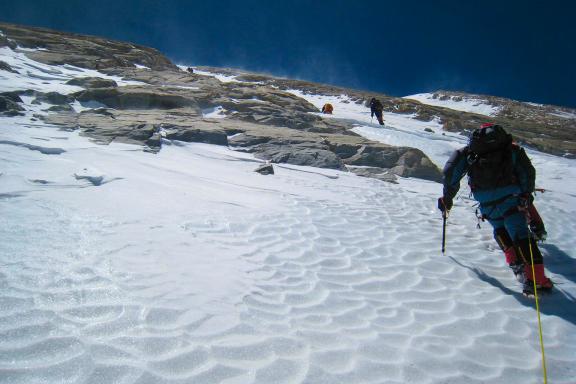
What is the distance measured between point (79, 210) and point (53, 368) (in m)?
3.39

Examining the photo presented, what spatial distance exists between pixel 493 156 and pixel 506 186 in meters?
0.46

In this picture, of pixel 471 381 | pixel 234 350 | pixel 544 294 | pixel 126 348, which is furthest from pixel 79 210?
pixel 544 294

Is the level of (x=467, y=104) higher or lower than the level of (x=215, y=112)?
higher

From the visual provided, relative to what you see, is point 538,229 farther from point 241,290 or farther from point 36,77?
point 36,77

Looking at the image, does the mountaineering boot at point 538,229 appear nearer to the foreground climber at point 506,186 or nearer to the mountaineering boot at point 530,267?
the foreground climber at point 506,186

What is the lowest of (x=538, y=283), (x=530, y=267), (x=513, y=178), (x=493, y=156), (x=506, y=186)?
(x=538, y=283)

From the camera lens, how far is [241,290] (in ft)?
12.6

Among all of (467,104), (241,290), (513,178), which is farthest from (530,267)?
(467,104)

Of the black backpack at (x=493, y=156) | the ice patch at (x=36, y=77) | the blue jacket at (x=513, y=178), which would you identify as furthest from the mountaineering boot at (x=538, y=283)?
the ice patch at (x=36, y=77)

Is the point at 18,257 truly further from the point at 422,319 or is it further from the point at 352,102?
the point at 352,102

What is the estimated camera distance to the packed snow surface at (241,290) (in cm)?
268

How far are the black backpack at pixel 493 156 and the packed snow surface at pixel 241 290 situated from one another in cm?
143

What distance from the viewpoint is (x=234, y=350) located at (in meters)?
2.83

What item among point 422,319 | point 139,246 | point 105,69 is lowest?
point 422,319
